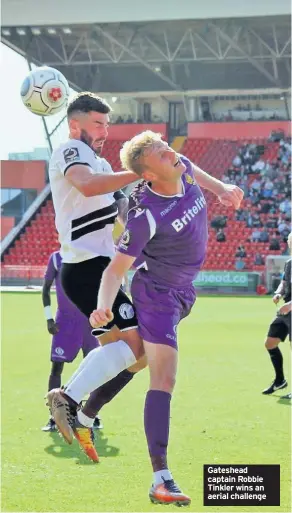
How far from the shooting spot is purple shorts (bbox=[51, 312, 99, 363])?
342 inches

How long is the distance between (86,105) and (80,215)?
2.29ft

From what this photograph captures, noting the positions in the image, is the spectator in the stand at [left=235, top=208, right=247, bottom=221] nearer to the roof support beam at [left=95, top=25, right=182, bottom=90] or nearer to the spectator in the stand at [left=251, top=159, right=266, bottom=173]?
the spectator in the stand at [left=251, top=159, right=266, bottom=173]

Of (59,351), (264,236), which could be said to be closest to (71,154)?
(59,351)

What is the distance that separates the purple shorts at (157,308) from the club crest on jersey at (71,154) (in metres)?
0.82

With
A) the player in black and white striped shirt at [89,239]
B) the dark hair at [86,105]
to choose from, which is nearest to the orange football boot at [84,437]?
the player in black and white striped shirt at [89,239]

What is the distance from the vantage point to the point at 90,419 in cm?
544

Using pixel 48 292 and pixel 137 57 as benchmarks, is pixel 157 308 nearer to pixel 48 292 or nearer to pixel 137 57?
pixel 48 292

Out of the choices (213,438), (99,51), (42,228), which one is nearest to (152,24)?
(99,51)

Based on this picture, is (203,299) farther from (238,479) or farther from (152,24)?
(238,479)

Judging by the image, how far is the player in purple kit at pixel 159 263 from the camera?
5086 millimetres

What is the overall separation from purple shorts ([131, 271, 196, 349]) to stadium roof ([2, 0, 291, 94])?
96.3 ft

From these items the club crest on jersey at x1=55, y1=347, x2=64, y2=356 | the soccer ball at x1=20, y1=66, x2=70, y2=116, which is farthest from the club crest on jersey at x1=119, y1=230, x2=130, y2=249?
the club crest on jersey at x1=55, y1=347, x2=64, y2=356

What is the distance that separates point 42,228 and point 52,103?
33.3 meters

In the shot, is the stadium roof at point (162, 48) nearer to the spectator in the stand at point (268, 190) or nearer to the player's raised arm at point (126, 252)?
the spectator in the stand at point (268, 190)
